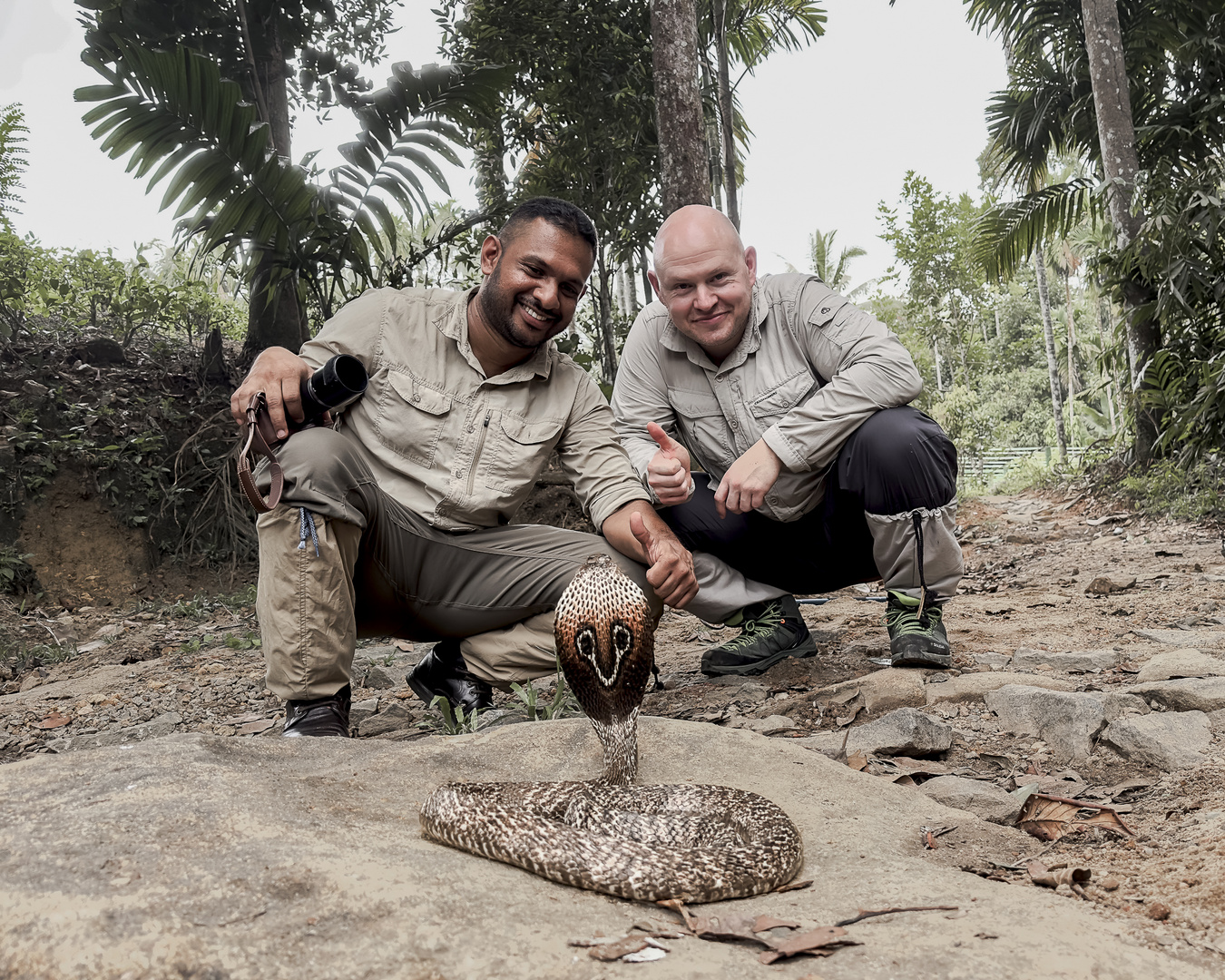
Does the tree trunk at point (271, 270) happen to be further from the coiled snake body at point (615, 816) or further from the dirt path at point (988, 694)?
the coiled snake body at point (615, 816)

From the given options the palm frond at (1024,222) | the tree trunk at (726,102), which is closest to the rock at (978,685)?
the tree trunk at (726,102)

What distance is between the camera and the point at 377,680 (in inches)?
175

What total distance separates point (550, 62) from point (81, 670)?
625cm

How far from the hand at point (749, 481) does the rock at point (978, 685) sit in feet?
3.04

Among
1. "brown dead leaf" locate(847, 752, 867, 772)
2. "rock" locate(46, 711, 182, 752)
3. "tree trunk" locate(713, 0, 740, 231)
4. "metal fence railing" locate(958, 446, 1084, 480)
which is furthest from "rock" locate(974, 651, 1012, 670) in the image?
"metal fence railing" locate(958, 446, 1084, 480)

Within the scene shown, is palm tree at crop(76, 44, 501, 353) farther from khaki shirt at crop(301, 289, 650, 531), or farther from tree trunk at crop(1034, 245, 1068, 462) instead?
tree trunk at crop(1034, 245, 1068, 462)

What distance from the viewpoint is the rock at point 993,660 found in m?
3.73

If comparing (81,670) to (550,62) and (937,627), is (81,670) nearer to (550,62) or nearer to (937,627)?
(937,627)

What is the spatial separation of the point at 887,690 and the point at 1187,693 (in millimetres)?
904

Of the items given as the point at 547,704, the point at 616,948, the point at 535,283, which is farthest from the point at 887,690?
the point at 616,948

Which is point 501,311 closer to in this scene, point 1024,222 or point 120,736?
point 120,736

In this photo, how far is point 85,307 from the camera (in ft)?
29.6

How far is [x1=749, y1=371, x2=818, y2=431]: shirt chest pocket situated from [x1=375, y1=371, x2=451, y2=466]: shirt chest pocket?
4.26ft

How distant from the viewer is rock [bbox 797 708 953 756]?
281cm
